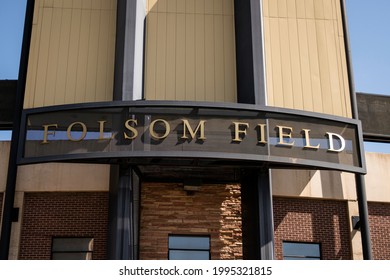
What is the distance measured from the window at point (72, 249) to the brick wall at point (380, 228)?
9.04 metres

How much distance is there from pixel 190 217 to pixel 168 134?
4.22 m

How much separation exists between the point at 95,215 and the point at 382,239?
9264 mm

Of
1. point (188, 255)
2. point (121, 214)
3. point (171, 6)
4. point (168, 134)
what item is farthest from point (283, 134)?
point (171, 6)

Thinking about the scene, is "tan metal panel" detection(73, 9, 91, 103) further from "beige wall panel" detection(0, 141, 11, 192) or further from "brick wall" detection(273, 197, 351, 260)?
"brick wall" detection(273, 197, 351, 260)

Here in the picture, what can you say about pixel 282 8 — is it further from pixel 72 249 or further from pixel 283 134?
pixel 72 249

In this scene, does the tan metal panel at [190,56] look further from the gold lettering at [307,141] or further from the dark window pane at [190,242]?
the dark window pane at [190,242]

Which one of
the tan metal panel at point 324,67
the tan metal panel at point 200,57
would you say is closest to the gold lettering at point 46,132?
the tan metal panel at point 200,57

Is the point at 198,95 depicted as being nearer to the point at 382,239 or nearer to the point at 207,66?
the point at 207,66

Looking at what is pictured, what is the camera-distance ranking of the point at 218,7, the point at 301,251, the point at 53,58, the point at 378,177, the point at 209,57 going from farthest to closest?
the point at 378,177 → the point at 218,7 → the point at 301,251 → the point at 209,57 → the point at 53,58

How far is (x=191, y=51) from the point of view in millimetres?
17234

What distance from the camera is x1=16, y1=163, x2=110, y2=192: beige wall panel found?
17.4 m

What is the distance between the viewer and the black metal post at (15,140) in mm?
16281

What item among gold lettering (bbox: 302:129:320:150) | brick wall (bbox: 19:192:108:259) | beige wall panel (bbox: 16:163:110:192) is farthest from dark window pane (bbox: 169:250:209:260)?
gold lettering (bbox: 302:129:320:150)

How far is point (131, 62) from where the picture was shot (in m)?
15.9
